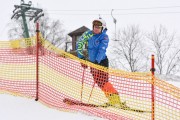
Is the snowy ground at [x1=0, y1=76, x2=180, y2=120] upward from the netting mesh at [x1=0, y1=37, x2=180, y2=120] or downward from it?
downward

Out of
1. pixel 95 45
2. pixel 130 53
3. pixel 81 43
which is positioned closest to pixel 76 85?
pixel 81 43

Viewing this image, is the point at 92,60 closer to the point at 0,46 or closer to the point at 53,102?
the point at 53,102

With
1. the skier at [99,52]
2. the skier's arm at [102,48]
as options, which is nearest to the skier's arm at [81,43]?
the skier at [99,52]

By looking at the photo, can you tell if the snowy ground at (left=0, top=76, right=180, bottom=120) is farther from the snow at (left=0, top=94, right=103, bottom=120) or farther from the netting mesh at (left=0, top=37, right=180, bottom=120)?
the netting mesh at (left=0, top=37, right=180, bottom=120)

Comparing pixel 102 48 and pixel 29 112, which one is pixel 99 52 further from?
pixel 29 112

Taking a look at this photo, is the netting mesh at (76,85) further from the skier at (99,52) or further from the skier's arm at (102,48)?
the skier's arm at (102,48)

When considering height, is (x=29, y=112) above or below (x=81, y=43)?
below

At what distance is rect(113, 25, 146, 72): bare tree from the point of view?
6538 cm

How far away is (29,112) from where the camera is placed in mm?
5895

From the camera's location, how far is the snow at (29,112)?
18.1 ft

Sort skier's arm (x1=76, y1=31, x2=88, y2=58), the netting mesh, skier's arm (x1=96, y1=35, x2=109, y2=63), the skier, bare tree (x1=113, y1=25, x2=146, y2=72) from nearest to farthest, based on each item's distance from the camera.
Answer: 1. the netting mesh
2. the skier
3. skier's arm (x1=96, y1=35, x2=109, y2=63)
4. skier's arm (x1=76, y1=31, x2=88, y2=58)
5. bare tree (x1=113, y1=25, x2=146, y2=72)

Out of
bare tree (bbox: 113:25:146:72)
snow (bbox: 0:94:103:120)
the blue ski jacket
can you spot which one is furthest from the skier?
bare tree (bbox: 113:25:146:72)

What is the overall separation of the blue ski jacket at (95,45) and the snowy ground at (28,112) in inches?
47.2

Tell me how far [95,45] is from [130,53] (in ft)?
199
